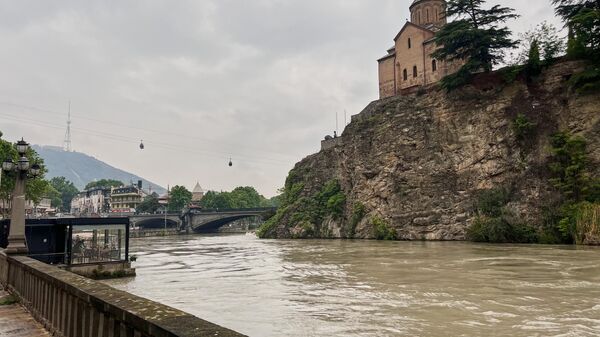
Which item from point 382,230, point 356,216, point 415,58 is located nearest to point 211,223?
point 356,216

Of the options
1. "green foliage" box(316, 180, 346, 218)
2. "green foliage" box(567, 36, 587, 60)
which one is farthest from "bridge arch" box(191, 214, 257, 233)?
"green foliage" box(567, 36, 587, 60)

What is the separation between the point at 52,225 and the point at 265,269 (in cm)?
1227

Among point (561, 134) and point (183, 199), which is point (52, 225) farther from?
point (183, 199)

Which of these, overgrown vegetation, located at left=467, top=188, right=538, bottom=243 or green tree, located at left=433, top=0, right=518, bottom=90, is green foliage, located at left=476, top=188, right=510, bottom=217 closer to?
overgrown vegetation, located at left=467, top=188, right=538, bottom=243

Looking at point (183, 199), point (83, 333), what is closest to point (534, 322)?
point (83, 333)

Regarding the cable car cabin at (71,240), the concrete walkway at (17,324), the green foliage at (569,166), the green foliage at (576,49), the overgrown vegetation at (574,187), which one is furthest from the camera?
the green foliage at (576,49)

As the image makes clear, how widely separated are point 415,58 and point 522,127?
27403mm

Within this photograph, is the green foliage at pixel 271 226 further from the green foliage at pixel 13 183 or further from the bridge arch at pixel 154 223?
the bridge arch at pixel 154 223

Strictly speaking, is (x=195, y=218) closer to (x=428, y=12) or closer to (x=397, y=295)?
(x=428, y=12)

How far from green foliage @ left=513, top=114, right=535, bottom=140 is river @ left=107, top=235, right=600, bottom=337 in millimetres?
17947

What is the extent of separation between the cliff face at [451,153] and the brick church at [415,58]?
8.18 m

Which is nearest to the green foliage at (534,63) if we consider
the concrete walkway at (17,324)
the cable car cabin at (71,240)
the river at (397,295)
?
the river at (397,295)

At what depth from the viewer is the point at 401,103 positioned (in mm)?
59906

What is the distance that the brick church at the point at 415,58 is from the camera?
220 feet
